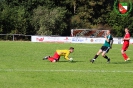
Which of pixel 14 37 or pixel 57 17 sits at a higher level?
pixel 57 17

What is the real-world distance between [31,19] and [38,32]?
3.80 metres

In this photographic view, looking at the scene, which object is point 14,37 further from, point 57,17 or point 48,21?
point 57,17

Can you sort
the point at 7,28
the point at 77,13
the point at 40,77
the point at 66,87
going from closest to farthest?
the point at 66,87 < the point at 40,77 < the point at 7,28 < the point at 77,13

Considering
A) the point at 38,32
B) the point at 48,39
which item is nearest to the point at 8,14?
the point at 38,32

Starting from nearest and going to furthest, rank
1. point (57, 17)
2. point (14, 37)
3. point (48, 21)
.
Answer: point (14, 37), point (48, 21), point (57, 17)

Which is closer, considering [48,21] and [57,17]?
[48,21]

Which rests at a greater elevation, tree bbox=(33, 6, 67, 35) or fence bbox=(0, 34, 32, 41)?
tree bbox=(33, 6, 67, 35)

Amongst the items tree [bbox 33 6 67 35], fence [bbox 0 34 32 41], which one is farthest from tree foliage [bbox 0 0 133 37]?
fence [bbox 0 34 32 41]

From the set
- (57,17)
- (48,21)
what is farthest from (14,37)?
(57,17)

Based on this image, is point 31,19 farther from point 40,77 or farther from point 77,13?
point 40,77

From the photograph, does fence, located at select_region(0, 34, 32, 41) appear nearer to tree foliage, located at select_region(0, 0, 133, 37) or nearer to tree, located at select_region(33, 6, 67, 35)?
tree foliage, located at select_region(0, 0, 133, 37)

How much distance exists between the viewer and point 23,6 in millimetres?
70062

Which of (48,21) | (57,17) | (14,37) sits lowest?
(14,37)

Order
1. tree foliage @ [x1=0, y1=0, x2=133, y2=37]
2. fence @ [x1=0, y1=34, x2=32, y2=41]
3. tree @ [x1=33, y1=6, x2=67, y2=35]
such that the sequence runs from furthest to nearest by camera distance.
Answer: tree @ [x1=33, y1=6, x2=67, y2=35]
tree foliage @ [x1=0, y1=0, x2=133, y2=37]
fence @ [x1=0, y1=34, x2=32, y2=41]
